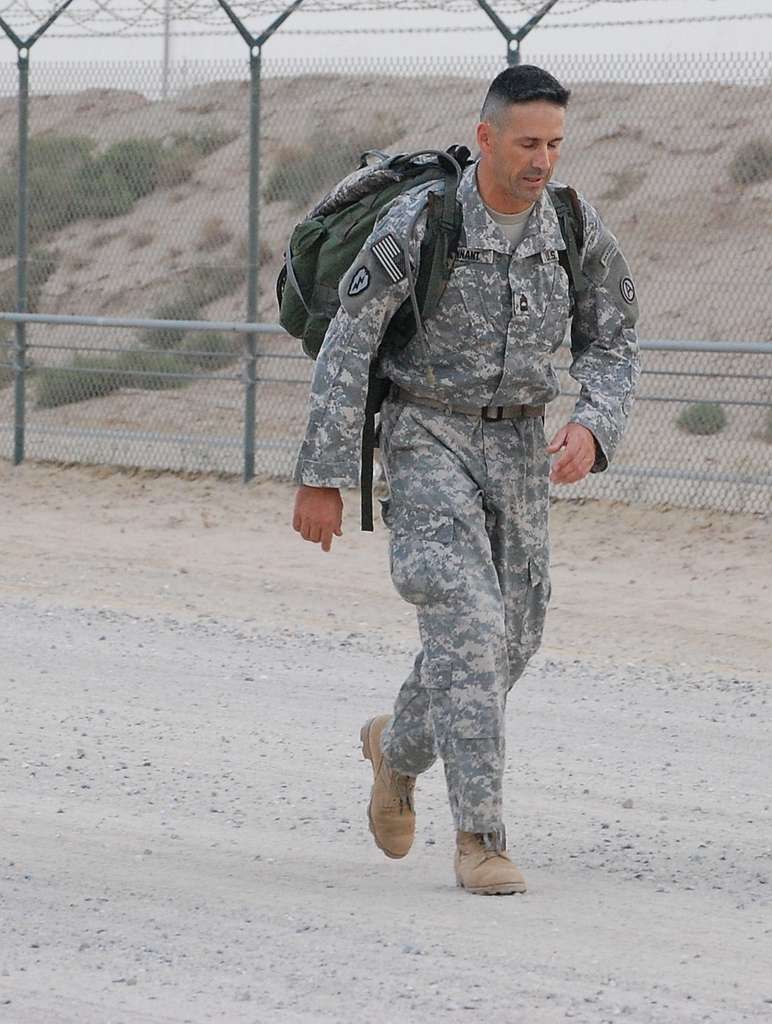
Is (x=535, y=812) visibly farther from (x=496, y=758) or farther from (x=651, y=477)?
(x=651, y=477)

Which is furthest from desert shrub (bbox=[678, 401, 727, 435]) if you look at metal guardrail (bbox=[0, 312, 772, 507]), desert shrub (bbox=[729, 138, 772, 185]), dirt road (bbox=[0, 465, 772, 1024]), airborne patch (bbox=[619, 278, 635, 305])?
airborne patch (bbox=[619, 278, 635, 305])

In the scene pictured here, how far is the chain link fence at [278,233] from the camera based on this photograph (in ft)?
42.2

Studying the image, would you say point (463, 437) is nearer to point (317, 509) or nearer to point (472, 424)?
point (472, 424)

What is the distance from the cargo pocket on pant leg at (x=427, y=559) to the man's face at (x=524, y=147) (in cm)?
77

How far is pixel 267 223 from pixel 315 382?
62.8 feet

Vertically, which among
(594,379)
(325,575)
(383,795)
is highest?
(594,379)

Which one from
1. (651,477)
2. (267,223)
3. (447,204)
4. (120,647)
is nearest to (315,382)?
(447,204)

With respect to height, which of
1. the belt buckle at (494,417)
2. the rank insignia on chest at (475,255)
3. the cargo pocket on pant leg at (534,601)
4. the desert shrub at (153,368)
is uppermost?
the rank insignia on chest at (475,255)

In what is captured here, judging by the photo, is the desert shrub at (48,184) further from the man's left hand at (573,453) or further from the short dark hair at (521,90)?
the man's left hand at (573,453)

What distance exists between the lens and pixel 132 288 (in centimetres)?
2361

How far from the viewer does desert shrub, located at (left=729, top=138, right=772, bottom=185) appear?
20.1m

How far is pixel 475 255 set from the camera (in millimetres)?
4555

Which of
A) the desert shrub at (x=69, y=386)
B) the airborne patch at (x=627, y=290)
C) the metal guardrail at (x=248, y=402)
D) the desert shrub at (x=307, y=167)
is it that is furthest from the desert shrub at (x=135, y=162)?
the airborne patch at (x=627, y=290)

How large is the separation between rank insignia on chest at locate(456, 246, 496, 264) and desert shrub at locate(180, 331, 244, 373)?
945 cm
